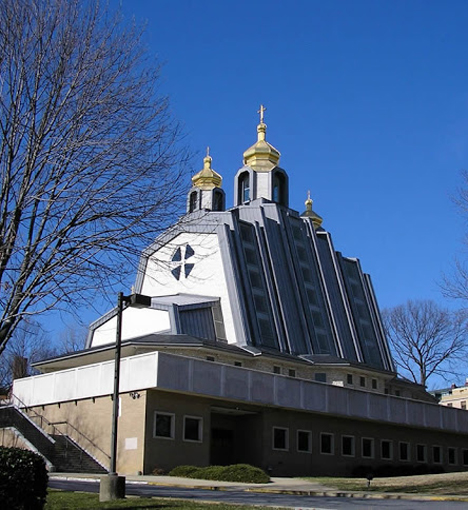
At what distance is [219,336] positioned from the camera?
134 ft

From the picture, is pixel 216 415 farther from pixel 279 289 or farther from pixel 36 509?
pixel 36 509

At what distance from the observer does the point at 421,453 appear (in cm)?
4234

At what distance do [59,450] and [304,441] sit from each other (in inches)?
455

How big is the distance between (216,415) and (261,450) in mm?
2766

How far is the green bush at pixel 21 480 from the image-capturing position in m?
11.0

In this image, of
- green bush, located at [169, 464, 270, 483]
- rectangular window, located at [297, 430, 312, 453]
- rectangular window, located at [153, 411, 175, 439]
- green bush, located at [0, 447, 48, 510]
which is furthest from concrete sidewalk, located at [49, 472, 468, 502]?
rectangular window, located at [297, 430, 312, 453]

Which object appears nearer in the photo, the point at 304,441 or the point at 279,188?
the point at 304,441

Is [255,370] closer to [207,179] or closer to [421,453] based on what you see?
[421,453]

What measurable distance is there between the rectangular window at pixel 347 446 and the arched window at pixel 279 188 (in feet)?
64.2

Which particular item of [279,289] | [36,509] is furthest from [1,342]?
[279,289]

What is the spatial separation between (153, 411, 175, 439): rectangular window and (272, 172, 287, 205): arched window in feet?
81.0

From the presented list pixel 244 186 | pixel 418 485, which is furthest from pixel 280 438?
pixel 244 186

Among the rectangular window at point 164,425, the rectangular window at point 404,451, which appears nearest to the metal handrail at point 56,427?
the rectangular window at point 164,425

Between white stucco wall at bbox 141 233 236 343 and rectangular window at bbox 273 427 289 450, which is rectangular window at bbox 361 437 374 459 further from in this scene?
white stucco wall at bbox 141 233 236 343
